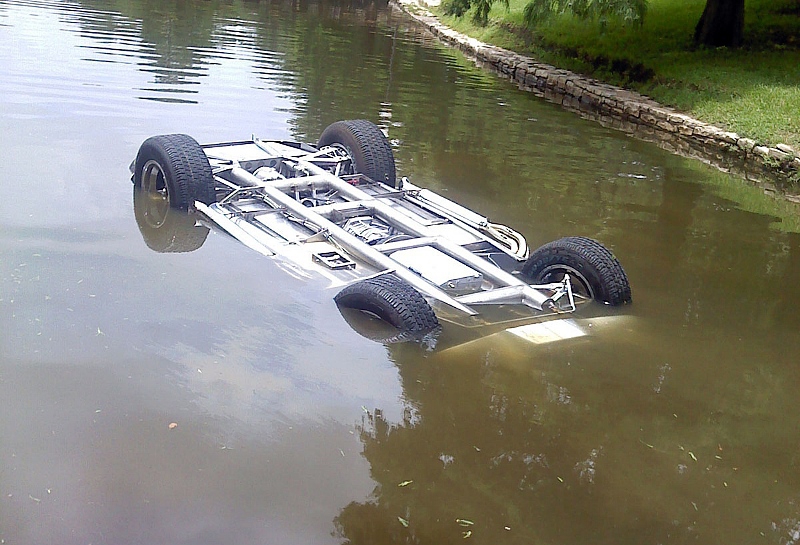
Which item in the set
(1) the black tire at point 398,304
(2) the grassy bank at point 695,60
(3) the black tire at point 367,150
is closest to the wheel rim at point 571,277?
(1) the black tire at point 398,304

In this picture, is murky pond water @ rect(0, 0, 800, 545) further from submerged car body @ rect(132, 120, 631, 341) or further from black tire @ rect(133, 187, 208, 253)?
submerged car body @ rect(132, 120, 631, 341)

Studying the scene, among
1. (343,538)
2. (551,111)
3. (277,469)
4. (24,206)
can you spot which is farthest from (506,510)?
(551,111)

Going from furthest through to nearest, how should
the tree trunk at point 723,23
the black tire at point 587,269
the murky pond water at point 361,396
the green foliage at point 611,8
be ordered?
the tree trunk at point 723,23 → the green foliage at point 611,8 → the black tire at point 587,269 → the murky pond water at point 361,396

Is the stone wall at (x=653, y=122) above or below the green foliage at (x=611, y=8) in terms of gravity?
below

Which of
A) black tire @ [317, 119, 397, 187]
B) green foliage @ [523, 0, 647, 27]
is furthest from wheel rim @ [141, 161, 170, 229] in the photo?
green foliage @ [523, 0, 647, 27]

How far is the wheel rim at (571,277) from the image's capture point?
745 cm

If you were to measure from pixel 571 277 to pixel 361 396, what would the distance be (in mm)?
2693

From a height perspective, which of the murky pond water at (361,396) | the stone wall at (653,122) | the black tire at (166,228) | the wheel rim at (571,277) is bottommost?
the stone wall at (653,122)

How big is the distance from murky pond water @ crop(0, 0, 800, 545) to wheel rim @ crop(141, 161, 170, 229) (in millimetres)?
245

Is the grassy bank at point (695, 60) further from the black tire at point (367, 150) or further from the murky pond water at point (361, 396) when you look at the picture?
the black tire at point (367, 150)

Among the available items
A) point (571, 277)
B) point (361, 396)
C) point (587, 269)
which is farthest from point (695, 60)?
point (361, 396)

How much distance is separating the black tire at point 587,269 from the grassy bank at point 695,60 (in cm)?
886

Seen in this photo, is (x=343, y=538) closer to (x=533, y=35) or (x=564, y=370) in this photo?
(x=564, y=370)

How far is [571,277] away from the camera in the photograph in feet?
25.3
